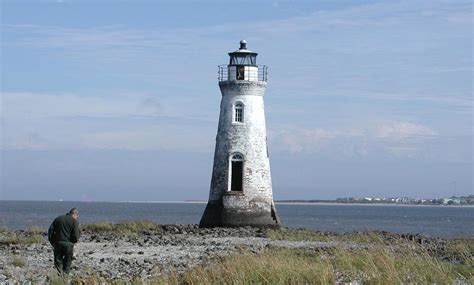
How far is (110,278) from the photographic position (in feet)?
55.7

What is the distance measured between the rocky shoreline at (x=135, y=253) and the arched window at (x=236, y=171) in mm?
2124

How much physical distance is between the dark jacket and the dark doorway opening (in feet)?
63.8

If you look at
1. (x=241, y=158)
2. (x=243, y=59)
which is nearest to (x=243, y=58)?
(x=243, y=59)

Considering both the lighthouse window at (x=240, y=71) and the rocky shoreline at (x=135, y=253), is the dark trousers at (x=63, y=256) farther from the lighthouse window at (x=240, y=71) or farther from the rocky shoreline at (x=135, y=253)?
the lighthouse window at (x=240, y=71)

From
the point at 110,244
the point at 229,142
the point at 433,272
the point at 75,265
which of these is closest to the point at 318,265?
the point at 433,272

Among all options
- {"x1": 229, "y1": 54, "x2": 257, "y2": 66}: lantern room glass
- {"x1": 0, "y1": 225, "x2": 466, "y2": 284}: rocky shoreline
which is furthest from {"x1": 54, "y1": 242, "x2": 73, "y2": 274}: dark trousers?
{"x1": 229, "y1": 54, "x2": 257, "y2": 66}: lantern room glass

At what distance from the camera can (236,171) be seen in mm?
36625

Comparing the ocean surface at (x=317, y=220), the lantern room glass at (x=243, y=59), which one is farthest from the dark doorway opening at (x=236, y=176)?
the ocean surface at (x=317, y=220)

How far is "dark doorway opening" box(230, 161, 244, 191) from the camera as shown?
36.3 meters

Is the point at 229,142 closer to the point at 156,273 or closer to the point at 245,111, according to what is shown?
the point at 245,111

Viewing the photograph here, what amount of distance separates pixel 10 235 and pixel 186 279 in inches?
682

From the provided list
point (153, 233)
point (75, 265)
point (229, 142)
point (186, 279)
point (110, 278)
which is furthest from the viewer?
point (229, 142)

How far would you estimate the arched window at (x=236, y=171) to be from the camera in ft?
118

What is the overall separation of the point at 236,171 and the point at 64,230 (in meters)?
19.9
